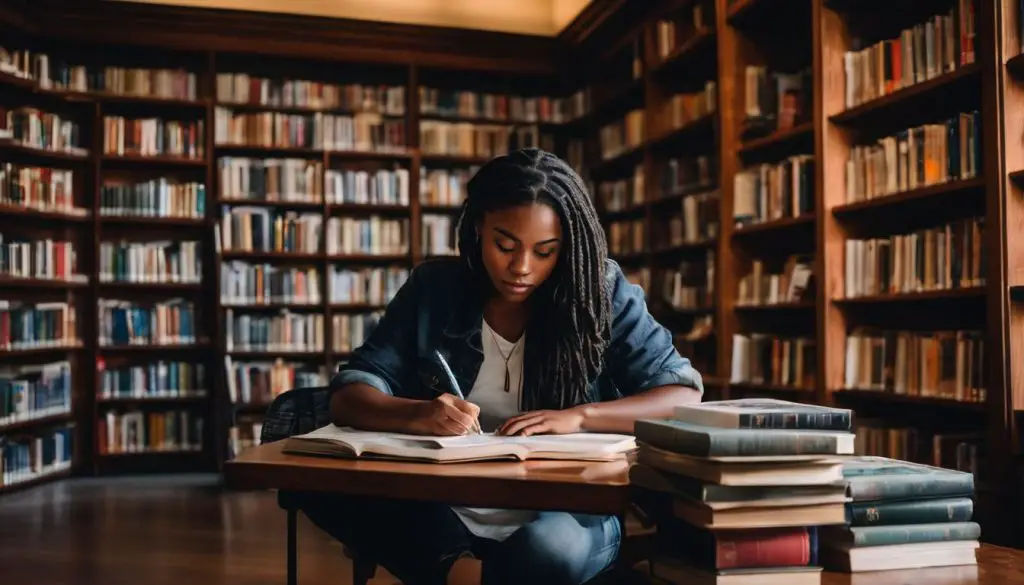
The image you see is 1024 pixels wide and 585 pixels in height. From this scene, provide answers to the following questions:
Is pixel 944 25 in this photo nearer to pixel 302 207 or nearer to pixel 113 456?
pixel 302 207

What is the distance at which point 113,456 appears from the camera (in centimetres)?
575

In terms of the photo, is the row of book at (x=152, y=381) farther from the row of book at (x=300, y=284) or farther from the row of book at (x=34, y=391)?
the row of book at (x=300, y=284)

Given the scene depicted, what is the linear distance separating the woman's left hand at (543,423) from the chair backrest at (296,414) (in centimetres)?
43

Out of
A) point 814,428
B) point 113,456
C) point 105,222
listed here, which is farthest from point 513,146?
point 814,428

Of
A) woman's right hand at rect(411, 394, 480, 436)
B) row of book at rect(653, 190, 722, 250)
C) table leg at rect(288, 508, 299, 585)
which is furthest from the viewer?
row of book at rect(653, 190, 722, 250)

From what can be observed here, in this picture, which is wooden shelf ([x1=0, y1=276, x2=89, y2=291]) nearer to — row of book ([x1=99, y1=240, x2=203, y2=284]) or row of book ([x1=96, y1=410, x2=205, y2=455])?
row of book ([x1=99, y1=240, x2=203, y2=284])

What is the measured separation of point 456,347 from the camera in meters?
1.69

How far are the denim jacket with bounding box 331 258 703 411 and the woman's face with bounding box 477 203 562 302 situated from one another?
0.14 metres

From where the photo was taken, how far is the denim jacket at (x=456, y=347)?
1.65 meters

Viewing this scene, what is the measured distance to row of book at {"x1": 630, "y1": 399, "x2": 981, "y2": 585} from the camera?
3.33ft

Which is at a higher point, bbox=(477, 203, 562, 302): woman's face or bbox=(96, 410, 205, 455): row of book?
bbox=(477, 203, 562, 302): woman's face

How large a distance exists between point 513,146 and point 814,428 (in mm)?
5376

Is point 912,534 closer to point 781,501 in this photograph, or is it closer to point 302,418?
point 781,501

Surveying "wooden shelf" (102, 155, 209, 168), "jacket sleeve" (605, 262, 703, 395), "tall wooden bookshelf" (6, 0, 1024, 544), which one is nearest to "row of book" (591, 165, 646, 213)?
"tall wooden bookshelf" (6, 0, 1024, 544)
